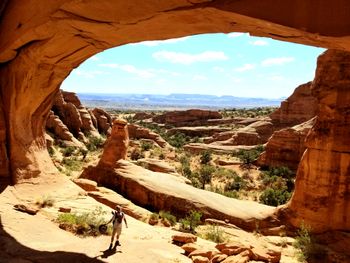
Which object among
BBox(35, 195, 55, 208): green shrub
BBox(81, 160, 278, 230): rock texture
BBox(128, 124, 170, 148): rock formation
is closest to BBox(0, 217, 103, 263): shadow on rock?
BBox(35, 195, 55, 208): green shrub

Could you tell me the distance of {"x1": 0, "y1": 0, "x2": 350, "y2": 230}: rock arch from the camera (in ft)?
21.3

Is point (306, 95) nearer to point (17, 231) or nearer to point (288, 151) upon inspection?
point (288, 151)

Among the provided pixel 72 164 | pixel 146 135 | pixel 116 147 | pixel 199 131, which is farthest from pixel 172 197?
pixel 199 131

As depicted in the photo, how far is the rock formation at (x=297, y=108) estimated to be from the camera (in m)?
44.2

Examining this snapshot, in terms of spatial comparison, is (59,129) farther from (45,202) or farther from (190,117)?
(190,117)

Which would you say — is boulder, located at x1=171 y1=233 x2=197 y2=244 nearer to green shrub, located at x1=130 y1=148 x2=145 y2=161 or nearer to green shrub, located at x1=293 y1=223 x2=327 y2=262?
green shrub, located at x1=293 y1=223 x2=327 y2=262

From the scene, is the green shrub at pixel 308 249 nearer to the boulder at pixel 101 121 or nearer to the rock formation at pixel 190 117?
the boulder at pixel 101 121

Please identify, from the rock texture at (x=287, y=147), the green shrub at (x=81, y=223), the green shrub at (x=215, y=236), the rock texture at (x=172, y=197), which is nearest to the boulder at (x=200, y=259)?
the green shrub at (x=81, y=223)

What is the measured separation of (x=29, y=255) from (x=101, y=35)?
5312 millimetres

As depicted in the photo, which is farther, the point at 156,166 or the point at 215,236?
the point at 156,166

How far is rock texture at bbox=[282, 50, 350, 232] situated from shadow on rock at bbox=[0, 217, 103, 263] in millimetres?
10010

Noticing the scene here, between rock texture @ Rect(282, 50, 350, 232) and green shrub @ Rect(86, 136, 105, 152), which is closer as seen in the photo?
rock texture @ Rect(282, 50, 350, 232)

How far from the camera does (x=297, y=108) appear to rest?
4534 cm

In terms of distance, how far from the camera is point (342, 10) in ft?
20.0
